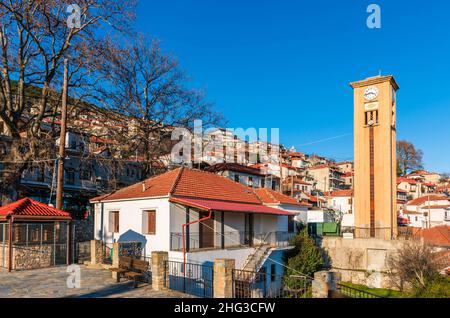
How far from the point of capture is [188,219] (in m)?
20.1

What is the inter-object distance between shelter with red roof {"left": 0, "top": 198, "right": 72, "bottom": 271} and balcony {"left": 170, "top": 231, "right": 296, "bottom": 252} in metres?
5.17

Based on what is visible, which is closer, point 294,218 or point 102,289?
point 102,289

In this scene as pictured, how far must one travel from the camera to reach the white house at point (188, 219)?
63.4ft

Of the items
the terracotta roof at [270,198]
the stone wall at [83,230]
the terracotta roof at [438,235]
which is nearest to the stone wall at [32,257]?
the stone wall at [83,230]

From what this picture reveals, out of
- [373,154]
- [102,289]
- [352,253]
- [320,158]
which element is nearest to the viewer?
[102,289]

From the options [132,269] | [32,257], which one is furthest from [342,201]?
[32,257]

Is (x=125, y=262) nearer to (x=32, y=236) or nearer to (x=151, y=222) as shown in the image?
(x=151, y=222)

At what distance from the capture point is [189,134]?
32.7 metres

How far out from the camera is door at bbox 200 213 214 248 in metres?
20.8

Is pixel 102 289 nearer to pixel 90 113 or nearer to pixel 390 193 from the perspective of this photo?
pixel 90 113

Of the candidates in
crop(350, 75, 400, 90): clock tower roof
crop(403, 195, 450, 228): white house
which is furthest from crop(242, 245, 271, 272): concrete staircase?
crop(403, 195, 450, 228): white house

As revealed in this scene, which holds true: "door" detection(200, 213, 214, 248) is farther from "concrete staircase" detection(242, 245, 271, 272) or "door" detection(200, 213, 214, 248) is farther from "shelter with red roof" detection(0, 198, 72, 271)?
"shelter with red roof" detection(0, 198, 72, 271)
